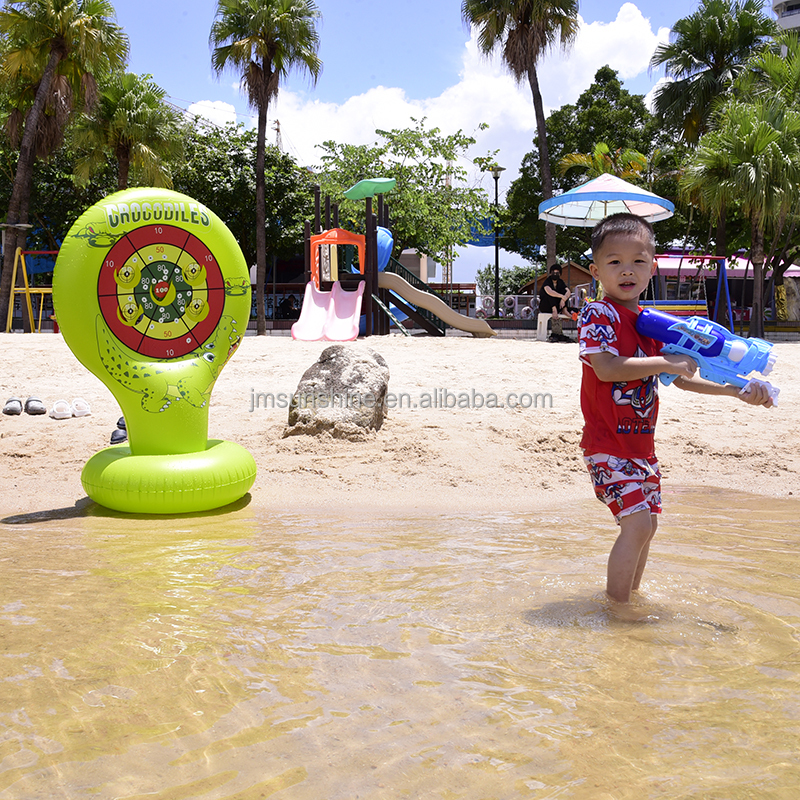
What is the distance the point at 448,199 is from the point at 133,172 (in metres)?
10.8

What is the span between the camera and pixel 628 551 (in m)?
2.74

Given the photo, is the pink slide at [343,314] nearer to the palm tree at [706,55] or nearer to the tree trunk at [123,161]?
the tree trunk at [123,161]

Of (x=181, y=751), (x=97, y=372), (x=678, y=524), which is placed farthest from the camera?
(x=97, y=372)

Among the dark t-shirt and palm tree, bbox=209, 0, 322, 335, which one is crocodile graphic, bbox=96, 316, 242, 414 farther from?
palm tree, bbox=209, 0, 322, 335

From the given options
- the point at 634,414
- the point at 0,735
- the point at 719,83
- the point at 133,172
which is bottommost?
the point at 0,735

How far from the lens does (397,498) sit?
5.15 m

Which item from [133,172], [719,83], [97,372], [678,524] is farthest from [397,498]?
[719,83]

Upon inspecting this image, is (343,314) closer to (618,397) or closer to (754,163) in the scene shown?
(754,163)

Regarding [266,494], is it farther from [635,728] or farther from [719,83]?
[719,83]

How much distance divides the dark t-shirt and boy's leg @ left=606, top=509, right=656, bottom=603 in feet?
39.2

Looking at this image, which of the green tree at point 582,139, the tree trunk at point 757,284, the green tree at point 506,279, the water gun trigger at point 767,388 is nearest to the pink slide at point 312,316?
the tree trunk at point 757,284

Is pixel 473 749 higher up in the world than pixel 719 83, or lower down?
lower down

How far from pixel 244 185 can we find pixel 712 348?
27.8 meters

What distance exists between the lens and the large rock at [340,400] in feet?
20.2
